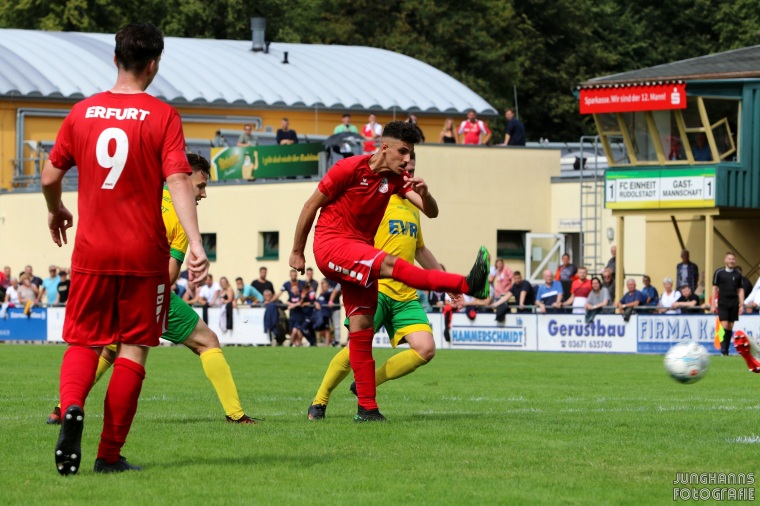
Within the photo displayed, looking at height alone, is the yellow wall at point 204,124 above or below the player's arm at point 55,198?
above

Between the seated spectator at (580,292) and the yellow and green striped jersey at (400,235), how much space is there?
674 inches

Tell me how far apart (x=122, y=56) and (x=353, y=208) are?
10.6 feet


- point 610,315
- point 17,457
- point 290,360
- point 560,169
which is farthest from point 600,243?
point 17,457

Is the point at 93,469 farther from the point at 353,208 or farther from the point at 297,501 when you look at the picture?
the point at 353,208

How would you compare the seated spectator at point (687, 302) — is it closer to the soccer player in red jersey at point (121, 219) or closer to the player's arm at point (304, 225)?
the player's arm at point (304, 225)

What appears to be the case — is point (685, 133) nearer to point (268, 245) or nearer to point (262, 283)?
point (262, 283)

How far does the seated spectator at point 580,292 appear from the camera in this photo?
96.7ft

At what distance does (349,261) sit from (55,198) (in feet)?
9.10

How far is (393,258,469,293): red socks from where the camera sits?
9820 mm

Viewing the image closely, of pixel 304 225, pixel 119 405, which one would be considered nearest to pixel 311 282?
pixel 304 225

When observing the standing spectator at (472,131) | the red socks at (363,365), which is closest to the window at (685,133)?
the standing spectator at (472,131)

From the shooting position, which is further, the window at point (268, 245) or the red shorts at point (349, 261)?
the window at point (268, 245)

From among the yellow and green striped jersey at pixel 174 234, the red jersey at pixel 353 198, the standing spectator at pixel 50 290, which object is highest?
the red jersey at pixel 353 198

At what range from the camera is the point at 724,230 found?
3631 cm
